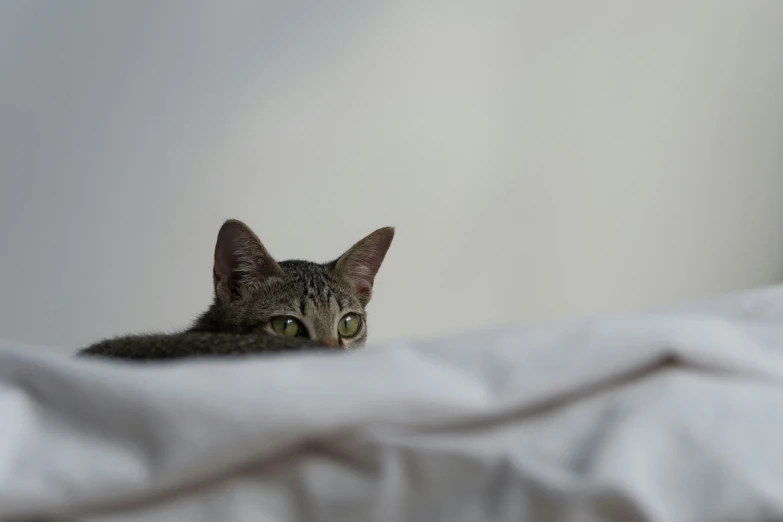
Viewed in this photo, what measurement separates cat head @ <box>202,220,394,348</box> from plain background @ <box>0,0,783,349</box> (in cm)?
47

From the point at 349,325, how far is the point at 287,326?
146mm

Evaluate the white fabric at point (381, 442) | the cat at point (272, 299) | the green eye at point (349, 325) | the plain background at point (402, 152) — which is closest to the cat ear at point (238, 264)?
the cat at point (272, 299)

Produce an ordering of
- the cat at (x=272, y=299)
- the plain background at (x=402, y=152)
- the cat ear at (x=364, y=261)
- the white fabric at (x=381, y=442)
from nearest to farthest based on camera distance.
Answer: the white fabric at (x=381, y=442), the cat at (x=272, y=299), the cat ear at (x=364, y=261), the plain background at (x=402, y=152)

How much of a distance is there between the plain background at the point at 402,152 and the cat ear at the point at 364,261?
0.38 metres

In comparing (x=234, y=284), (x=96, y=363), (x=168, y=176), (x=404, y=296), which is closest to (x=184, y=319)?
(x=168, y=176)

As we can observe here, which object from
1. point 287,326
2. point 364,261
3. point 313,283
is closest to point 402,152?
point 364,261

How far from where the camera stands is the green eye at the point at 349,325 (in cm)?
111

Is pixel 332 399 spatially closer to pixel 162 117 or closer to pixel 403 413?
pixel 403 413

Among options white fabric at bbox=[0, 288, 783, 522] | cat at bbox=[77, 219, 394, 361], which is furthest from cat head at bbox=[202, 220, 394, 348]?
white fabric at bbox=[0, 288, 783, 522]

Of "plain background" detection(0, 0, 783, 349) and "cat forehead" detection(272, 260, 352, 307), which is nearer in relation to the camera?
"cat forehead" detection(272, 260, 352, 307)

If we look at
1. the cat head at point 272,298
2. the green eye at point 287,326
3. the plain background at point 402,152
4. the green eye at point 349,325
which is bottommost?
the green eye at point 349,325

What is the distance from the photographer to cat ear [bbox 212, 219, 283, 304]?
3.42 ft

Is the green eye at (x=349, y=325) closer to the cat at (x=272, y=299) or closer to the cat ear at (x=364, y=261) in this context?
the cat at (x=272, y=299)

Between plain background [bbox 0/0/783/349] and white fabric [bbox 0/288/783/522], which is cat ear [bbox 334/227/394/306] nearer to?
plain background [bbox 0/0/783/349]
